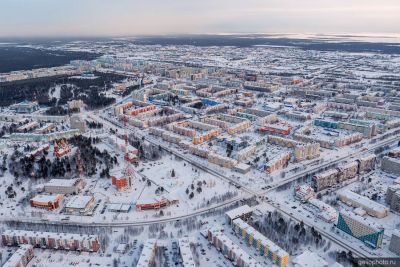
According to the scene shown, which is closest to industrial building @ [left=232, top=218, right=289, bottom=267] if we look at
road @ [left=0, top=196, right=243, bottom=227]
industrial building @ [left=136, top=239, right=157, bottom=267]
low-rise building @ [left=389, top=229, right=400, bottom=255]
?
road @ [left=0, top=196, right=243, bottom=227]

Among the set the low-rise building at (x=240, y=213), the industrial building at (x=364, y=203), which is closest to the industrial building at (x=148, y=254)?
the low-rise building at (x=240, y=213)

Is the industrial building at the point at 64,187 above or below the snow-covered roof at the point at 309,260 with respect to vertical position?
above

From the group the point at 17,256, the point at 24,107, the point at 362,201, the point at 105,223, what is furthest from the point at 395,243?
the point at 24,107

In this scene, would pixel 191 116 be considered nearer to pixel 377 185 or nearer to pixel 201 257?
pixel 377 185

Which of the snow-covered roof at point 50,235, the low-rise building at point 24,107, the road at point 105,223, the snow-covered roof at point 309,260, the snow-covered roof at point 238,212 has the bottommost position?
the road at point 105,223

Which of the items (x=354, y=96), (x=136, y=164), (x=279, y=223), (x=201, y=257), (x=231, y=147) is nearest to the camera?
(x=201, y=257)

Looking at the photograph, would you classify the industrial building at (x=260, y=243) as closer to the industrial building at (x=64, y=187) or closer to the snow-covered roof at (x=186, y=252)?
the snow-covered roof at (x=186, y=252)

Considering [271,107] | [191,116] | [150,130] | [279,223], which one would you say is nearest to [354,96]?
[271,107]
